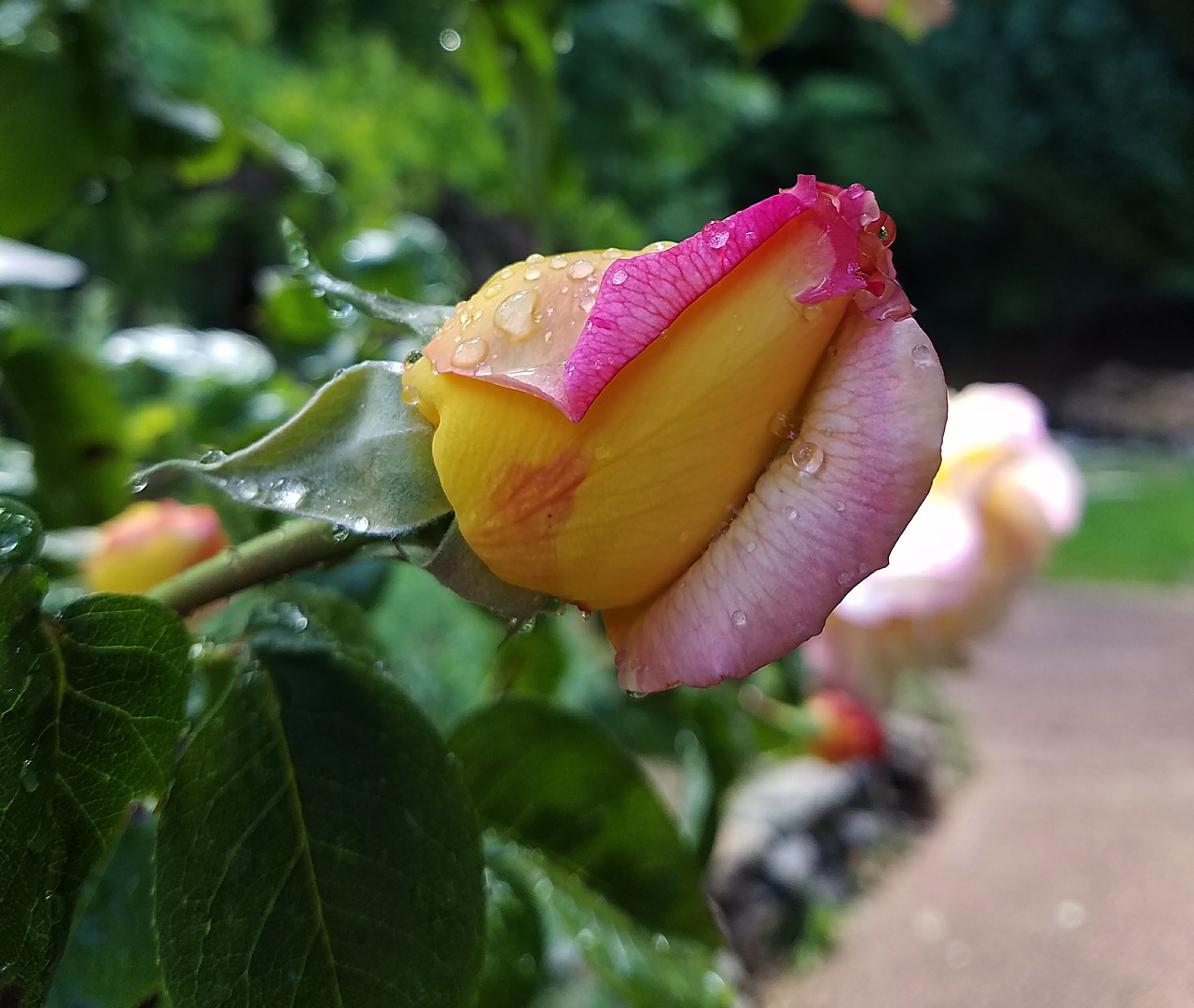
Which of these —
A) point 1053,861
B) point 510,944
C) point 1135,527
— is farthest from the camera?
point 1135,527

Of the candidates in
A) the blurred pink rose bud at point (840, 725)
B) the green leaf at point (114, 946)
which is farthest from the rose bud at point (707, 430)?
the blurred pink rose bud at point (840, 725)

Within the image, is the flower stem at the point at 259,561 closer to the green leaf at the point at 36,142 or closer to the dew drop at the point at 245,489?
the dew drop at the point at 245,489

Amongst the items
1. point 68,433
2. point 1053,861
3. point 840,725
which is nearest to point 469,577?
point 68,433

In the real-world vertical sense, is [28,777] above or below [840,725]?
above

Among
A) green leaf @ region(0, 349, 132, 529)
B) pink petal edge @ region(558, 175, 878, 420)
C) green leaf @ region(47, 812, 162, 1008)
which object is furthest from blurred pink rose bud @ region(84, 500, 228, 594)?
pink petal edge @ region(558, 175, 878, 420)

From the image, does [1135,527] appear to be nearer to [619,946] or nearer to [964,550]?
[964,550]

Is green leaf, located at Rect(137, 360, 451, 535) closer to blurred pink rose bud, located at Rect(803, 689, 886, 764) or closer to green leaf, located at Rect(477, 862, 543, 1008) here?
green leaf, located at Rect(477, 862, 543, 1008)
